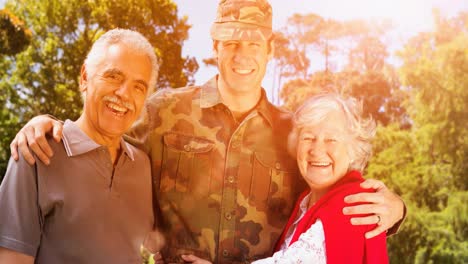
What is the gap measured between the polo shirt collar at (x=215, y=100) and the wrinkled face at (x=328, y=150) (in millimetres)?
572

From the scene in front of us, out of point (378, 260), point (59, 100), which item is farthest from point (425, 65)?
point (378, 260)

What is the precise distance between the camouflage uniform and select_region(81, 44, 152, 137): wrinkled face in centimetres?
55

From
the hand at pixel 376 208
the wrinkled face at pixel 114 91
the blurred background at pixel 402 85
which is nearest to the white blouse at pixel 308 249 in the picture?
the hand at pixel 376 208

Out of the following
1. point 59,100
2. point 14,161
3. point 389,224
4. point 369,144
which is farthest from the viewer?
point 59,100

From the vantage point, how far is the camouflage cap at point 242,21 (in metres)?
3.37

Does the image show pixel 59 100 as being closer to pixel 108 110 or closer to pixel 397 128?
pixel 397 128

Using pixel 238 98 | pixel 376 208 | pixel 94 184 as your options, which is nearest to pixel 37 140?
pixel 94 184

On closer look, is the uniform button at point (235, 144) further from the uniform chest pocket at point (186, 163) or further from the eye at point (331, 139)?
the eye at point (331, 139)

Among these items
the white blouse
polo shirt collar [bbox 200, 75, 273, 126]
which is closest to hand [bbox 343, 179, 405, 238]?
the white blouse

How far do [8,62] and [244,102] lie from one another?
60.0ft

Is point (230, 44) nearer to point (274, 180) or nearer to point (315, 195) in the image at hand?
point (274, 180)

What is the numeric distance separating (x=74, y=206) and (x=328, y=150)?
4.49 ft

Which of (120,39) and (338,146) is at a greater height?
(120,39)

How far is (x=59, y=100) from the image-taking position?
56.3 ft
